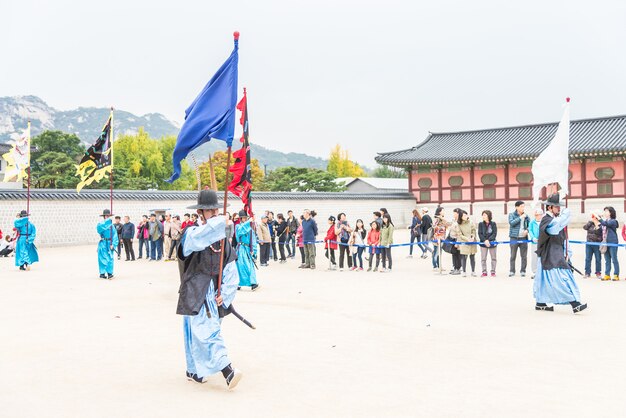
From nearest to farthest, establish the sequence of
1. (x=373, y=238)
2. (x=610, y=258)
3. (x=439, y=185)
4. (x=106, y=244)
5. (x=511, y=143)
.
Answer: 1. (x=610, y=258)
2. (x=106, y=244)
3. (x=373, y=238)
4. (x=511, y=143)
5. (x=439, y=185)

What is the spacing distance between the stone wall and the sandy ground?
58.7 ft

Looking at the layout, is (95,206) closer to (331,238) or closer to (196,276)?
(331,238)

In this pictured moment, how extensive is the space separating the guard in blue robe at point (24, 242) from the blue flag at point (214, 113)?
12.7 meters

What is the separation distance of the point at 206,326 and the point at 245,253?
7237 millimetres

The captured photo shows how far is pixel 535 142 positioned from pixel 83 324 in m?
32.2

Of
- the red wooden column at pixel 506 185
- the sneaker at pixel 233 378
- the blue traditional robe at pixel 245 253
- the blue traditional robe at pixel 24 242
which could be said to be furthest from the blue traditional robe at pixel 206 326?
the red wooden column at pixel 506 185

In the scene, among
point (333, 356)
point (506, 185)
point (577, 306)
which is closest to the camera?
point (333, 356)

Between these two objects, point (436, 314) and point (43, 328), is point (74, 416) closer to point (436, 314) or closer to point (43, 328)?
point (43, 328)

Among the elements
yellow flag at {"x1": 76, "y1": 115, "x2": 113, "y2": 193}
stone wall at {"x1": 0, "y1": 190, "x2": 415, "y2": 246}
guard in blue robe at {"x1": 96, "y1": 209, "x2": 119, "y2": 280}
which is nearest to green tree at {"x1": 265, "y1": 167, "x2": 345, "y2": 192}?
stone wall at {"x1": 0, "y1": 190, "x2": 415, "y2": 246}

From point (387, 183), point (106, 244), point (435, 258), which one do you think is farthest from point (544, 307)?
point (387, 183)

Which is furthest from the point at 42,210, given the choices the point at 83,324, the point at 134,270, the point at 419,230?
the point at 83,324

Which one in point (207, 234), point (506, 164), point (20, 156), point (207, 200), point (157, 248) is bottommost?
point (157, 248)

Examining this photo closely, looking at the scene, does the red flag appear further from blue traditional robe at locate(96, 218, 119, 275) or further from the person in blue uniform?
the person in blue uniform

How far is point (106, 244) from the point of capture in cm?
1570
